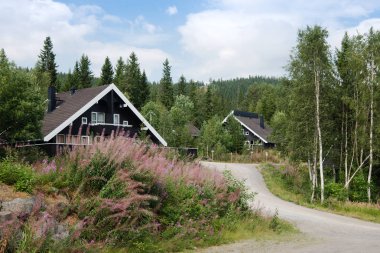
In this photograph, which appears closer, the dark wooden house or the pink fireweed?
the pink fireweed

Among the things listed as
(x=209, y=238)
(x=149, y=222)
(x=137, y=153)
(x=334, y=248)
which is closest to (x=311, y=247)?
(x=334, y=248)

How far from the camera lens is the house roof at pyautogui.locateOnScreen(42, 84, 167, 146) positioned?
3325 centimetres

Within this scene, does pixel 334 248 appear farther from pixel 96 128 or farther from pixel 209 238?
pixel 96 128

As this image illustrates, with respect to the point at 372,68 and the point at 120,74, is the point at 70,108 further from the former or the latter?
the point at 120,74

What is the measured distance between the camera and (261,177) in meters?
38.5

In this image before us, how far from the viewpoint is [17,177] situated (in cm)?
933

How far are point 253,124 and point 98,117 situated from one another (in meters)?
43.5

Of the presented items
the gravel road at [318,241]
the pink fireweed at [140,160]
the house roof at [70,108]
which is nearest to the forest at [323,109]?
the house roof at [70,108]

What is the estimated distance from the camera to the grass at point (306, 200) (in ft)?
82.1

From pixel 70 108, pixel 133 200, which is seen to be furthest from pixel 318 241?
pixel 70 108

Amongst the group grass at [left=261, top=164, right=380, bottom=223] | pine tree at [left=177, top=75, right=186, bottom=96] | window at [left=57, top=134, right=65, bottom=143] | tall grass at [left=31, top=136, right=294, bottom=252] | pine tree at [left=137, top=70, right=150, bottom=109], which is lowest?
grass at [left=261, top=164, right=380, bottom=223]

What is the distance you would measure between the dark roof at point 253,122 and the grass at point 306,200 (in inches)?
1261

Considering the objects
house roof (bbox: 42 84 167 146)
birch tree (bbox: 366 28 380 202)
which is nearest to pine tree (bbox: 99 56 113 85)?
house roof (bbox: 42 84 167 146)

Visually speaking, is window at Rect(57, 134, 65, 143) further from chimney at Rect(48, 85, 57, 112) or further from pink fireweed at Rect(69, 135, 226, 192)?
pink fireweed at Rect(69, 135, 226, 192)
